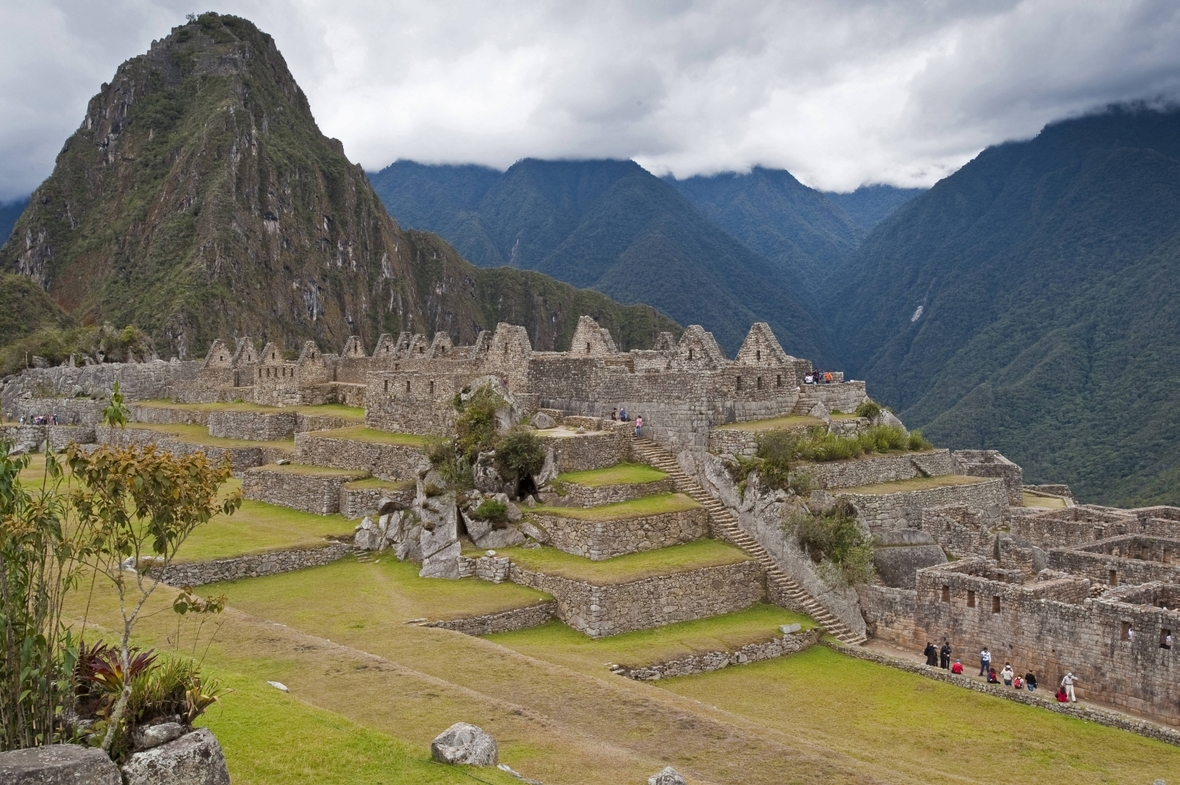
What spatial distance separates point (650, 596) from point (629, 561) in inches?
54.6

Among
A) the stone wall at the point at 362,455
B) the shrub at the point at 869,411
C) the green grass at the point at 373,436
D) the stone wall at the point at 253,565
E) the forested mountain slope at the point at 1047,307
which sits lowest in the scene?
the stone wall at the point at 253,565

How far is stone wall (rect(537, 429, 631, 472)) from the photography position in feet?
79.2

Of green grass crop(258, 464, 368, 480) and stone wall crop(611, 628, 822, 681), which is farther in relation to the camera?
green grass crop(258, 464, 368, 480)

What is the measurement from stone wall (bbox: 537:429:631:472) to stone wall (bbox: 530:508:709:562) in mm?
2108

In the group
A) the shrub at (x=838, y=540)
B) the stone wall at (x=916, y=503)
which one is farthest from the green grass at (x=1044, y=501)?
the shrub at (x=838, y=540)

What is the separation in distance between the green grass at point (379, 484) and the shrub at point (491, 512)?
10.7 ft

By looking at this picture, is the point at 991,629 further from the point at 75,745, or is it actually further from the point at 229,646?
the point at 75,745

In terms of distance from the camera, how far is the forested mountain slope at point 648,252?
110m

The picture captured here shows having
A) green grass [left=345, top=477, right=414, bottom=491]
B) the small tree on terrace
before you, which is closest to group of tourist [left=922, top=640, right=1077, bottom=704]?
green grass [left=345, top=477, right=414, bottom=491]

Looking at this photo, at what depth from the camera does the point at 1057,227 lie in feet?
308

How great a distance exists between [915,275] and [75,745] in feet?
368

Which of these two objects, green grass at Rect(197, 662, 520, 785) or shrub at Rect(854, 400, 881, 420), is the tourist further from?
green grass at Rect(197, 662, 520, 785)

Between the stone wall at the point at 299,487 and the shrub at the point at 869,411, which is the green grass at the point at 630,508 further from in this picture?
the stone wall at the point at 299,487

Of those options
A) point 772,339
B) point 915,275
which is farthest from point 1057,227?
point 772,339
